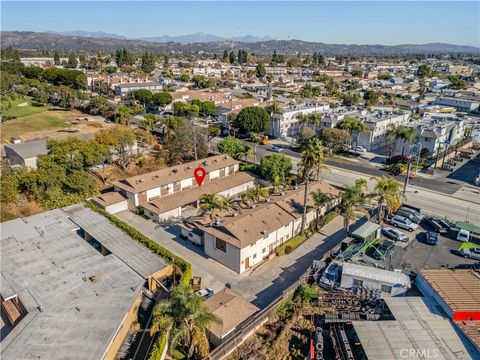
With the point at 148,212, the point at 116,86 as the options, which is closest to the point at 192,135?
the point at 148,212

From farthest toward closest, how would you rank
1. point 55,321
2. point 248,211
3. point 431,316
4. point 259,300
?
point 248,211, point 259,300, point 431,316, point 55,321

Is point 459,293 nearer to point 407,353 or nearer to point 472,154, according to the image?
point 407,353

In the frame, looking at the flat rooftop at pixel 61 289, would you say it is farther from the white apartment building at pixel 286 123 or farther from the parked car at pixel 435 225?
the white apartment building at pixel 286 123

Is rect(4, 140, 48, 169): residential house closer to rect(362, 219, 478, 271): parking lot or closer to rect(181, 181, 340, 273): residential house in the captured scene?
rect(181, 181, 340, 273): residential house

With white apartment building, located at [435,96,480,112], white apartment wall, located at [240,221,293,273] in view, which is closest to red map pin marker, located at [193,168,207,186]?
white apartment wall, located at [240,221,293,273]

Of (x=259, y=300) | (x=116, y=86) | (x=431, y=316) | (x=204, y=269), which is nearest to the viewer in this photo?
(x=431, y=316)

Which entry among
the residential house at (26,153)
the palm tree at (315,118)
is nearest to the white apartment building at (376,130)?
the palm tree at (315,118)
